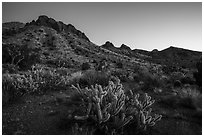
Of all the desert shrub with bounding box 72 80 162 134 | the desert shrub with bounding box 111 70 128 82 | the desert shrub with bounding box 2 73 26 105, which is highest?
the desert shrub with bounding box 111 70 128 82

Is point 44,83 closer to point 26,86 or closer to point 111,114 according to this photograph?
point 26,86

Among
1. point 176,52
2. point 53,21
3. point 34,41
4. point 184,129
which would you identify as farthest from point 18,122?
point 176,52

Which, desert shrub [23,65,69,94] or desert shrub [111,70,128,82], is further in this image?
desert shrub [111,70,128,82]

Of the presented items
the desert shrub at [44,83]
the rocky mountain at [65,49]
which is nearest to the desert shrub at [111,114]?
the desert shrub at [44,83]

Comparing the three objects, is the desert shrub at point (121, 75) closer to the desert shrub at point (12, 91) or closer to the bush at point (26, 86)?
the bush at point (26, 86)

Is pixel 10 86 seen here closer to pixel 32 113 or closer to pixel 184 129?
pixel 32 113

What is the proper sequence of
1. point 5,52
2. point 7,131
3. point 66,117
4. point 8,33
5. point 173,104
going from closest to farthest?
point 7,131 < point 66,117 < point 173,104 < point 5,52 < point 8,33

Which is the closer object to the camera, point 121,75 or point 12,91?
point 12,91

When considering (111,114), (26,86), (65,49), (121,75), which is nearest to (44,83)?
(26,86)

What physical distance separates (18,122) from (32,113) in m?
0.53

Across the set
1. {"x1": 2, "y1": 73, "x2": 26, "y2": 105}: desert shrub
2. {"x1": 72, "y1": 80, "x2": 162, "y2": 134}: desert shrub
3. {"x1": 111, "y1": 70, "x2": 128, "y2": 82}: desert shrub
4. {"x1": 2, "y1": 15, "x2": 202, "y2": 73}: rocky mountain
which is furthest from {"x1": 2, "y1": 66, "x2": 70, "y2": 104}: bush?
{"x1": 2, "y1": 15, "x2": 202, "y2": 73}: rocky mountain

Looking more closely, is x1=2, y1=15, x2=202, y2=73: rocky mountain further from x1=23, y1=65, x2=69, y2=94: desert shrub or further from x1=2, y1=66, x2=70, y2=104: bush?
x1=2, y1=66, x2=70, y2=104: bush

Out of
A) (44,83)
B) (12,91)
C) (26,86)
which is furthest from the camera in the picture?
(44,83)

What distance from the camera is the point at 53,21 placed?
1934 inches
